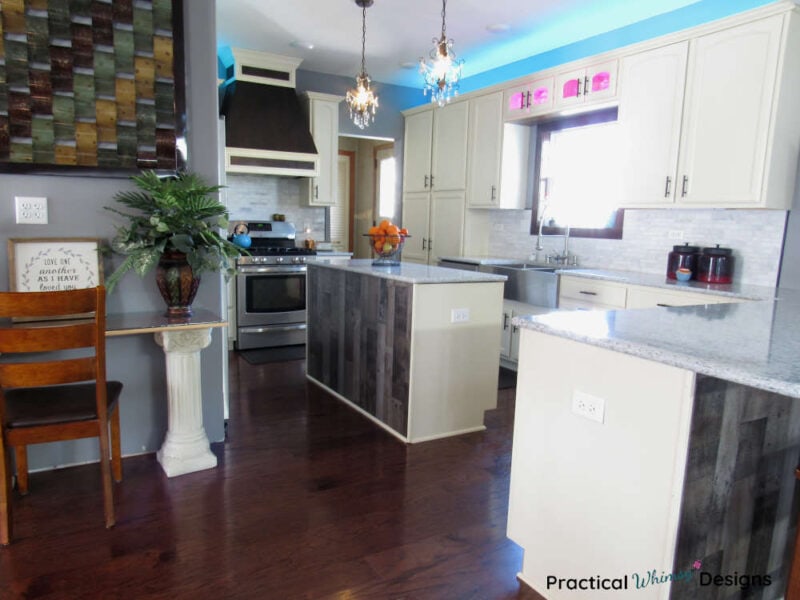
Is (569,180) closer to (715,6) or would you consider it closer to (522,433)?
(715,6)

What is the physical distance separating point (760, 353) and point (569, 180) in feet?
12.0

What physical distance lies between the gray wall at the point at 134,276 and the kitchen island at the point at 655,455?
70.3 inches

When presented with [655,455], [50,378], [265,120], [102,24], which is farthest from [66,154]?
[265,120]

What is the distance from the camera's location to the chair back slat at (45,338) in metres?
1.92

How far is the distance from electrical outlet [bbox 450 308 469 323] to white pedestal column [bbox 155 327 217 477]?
1.31 meters

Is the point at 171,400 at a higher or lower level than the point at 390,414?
higher

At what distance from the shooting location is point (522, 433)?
1829 mm

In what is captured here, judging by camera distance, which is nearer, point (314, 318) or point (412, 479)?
point (412, 479)

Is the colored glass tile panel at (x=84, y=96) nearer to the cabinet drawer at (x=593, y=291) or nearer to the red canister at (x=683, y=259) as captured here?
the cabinet drawer at (x=593, y=291)

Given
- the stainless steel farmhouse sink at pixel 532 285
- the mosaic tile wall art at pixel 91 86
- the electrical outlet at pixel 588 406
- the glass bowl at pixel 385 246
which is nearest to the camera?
the electrical outlet at pixel 588 406

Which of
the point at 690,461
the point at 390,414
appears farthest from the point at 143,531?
the point at 690,461

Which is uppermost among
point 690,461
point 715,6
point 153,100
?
point 715,6

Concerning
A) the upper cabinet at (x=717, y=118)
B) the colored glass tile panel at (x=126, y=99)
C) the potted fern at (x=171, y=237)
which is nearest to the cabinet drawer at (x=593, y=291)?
the upper cabinet at (x=717, y=118)

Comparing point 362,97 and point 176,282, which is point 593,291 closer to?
point 362,97
